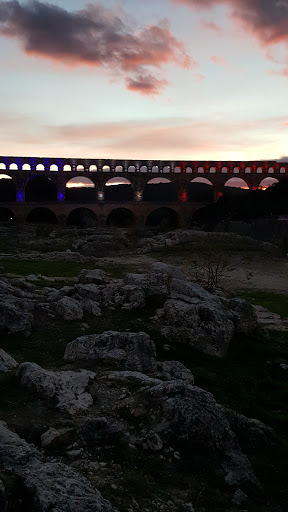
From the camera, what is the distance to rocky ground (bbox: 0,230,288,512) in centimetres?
619

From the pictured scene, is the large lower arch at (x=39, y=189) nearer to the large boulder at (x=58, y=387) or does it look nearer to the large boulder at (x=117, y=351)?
the large boulder at (x=117, y=351)

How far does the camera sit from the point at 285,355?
13.4 meters

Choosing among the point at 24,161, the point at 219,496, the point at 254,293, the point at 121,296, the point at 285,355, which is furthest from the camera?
the point at 24,161

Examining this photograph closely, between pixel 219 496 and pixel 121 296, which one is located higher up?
pixel 121 296

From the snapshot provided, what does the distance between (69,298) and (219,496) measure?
9.62 metres

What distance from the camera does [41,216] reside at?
82938 mm

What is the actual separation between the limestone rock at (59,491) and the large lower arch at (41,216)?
254 feet

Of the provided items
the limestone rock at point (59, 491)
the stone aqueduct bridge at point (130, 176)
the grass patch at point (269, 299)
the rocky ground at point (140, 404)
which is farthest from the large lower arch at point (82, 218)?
the limestone rock at point (59, 491)

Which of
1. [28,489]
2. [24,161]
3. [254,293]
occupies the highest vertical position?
[24,161]

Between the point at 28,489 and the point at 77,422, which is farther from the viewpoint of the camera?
the point at 77,422

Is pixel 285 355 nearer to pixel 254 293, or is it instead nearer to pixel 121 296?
pixel 121 296

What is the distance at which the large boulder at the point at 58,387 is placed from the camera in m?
8.50

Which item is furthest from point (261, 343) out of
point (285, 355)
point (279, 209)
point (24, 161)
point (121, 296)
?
point (24, 161)

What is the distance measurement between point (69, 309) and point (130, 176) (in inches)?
2834
